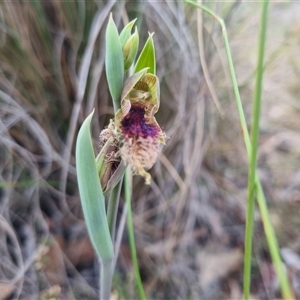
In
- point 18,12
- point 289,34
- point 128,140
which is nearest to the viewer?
point 128,140

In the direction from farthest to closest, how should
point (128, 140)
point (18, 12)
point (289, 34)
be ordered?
point (289, 34)
point (18, 12)
point (128, 140)

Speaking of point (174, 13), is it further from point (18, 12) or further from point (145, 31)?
point (18, 12)

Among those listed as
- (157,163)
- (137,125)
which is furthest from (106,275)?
(157,163)

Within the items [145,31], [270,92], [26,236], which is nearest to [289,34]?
[270,92]

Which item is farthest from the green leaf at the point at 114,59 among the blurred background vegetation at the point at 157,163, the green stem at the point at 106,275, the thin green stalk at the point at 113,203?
the blurred background vegetation at the point at 157,163

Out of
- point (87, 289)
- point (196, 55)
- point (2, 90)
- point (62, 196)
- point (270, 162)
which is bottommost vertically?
point (87, 289)

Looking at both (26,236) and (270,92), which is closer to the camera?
(26,236)

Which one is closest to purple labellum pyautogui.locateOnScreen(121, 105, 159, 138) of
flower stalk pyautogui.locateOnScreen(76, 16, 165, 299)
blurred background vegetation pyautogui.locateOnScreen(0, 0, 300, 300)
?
flower stalk pyautogui.locateOnScreen(76, 16, 165, 299)

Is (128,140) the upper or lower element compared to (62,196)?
upper

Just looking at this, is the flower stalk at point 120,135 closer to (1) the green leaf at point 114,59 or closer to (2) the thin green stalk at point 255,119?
(1) the green leaf at point 114,59
